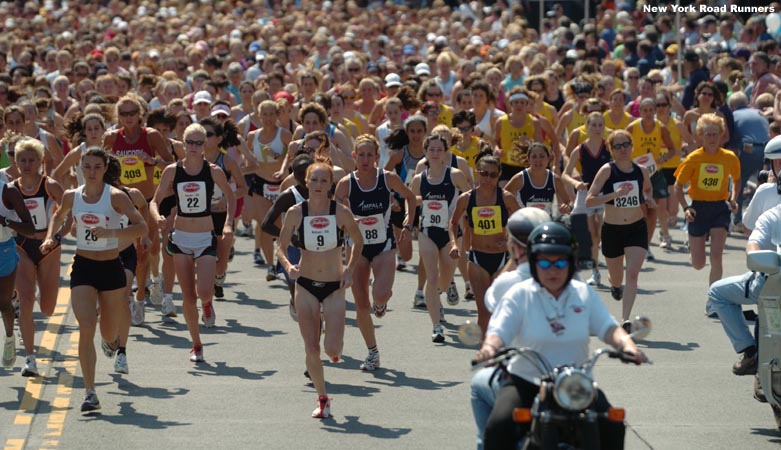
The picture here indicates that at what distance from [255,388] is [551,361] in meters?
4.68

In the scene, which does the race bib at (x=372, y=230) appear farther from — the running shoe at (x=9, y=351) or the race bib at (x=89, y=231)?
the running shoe at (x=9, y=351)

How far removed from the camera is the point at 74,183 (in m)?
16.1

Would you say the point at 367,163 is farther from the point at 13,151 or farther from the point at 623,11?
the point at 623,11

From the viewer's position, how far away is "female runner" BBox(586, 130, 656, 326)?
13602 millimetres

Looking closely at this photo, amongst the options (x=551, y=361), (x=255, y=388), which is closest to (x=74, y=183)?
(x=255, y=388)

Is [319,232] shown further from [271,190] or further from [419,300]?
[271,190]

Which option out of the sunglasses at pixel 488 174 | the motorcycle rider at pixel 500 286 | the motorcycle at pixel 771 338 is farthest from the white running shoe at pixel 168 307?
the motorcycle rider at pixel 500 286

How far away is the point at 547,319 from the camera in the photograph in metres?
7.02

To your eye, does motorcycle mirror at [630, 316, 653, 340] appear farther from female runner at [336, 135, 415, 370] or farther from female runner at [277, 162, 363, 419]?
female runner at [336, 135, 415, 370]

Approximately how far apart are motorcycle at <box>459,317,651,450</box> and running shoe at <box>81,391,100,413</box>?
4398 millimetres

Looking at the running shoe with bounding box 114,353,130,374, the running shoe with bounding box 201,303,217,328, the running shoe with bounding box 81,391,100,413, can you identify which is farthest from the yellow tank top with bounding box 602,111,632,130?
the running shoe with bounding box 81,391,100,413

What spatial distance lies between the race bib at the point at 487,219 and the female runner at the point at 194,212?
6.57 ft

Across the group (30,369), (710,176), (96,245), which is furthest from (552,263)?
(710,176)

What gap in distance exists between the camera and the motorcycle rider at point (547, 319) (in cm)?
696
